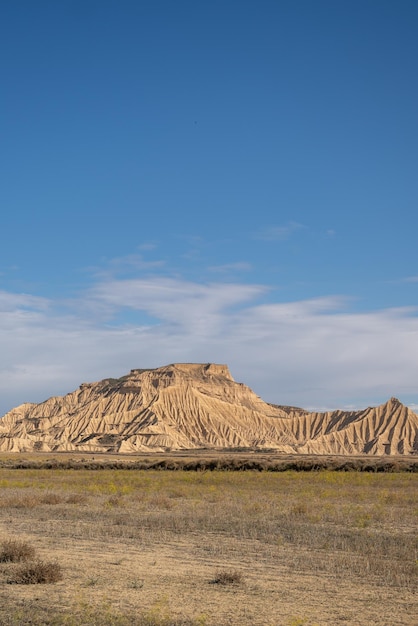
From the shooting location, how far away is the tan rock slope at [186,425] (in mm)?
130375

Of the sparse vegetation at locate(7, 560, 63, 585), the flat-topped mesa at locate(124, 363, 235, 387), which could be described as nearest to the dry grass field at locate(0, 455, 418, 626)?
the sparse vegetation at locate(7, 560, 63, 585)

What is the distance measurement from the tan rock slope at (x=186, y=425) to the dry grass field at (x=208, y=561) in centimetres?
9590

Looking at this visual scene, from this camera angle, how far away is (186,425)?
143 metres

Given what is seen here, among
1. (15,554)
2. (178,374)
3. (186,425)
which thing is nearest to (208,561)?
(15,554)

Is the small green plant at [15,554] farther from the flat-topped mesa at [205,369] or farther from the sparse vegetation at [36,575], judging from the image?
the flat-topped mesa at [205,369]

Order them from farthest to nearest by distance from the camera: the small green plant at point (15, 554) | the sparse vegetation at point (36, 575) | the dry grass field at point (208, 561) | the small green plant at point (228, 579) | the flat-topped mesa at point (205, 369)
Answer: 1. the flat-topped mesa at point (205, 369)
2. the small green plant at point (15, 554)
3. the small green plant at point (228, 579)
4. the sparse vegetation at point (36, 575)
5. the dry grass field at point (208, 561)

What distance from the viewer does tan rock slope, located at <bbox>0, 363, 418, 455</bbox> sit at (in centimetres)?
13038

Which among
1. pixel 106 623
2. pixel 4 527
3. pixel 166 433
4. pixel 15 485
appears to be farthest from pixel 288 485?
pixel 166 433

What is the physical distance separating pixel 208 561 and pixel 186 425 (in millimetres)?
130278

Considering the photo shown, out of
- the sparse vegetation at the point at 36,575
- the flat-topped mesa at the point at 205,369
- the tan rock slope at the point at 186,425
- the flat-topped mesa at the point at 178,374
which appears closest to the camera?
the sparse vegetation at the point at 36,575

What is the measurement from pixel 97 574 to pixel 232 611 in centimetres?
348

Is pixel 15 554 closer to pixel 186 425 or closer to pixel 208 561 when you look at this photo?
pixel 208 561

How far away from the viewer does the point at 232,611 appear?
396 inches

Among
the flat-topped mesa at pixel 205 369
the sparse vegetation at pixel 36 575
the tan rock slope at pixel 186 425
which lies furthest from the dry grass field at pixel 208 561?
the flat-topped mesa at pixel 205 369
